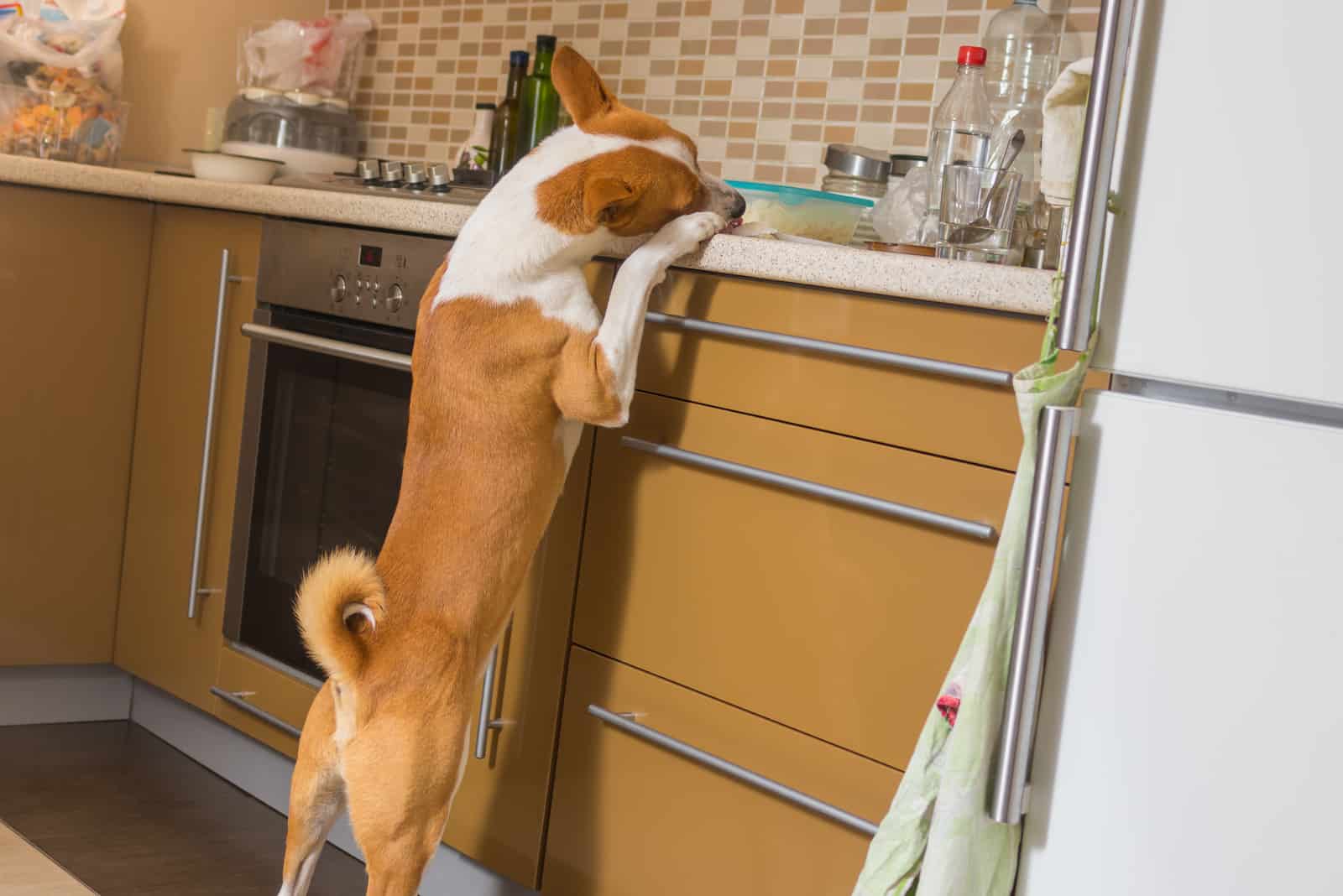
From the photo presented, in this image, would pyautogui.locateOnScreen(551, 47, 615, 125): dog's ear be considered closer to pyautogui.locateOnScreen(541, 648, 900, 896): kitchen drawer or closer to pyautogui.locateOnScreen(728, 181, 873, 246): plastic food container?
pyautogui.locateOnScreen(728, 181, 873, 246): plastic food container

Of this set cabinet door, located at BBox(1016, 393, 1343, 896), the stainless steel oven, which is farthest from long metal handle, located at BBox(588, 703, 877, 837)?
the stainless steel oven

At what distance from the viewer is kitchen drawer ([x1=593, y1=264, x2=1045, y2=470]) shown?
1.35 m

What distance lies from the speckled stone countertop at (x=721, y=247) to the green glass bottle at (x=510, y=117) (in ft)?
1.72

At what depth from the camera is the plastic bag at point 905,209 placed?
1.79m

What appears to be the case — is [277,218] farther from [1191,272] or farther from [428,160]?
[1191,272]

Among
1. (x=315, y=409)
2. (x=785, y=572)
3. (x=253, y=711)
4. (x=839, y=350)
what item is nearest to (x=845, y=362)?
(x=839, y=350)

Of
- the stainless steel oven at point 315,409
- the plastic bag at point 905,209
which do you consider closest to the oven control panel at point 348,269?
the stainless steel oven at point 315,409

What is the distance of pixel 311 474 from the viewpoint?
2139mm

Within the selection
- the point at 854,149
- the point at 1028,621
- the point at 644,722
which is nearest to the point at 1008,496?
the point at 1028,621

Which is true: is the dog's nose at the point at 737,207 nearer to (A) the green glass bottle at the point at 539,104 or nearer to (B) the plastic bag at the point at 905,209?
(B) the plastic bag at the point at 905,209

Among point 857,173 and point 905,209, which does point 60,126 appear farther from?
point 905,209

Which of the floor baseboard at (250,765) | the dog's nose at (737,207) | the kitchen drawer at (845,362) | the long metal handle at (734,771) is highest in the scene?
the dog's nose at (737,207)

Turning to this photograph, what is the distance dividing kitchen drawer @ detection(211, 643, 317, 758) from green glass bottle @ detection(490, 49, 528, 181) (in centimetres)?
99

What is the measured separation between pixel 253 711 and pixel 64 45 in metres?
1.41
